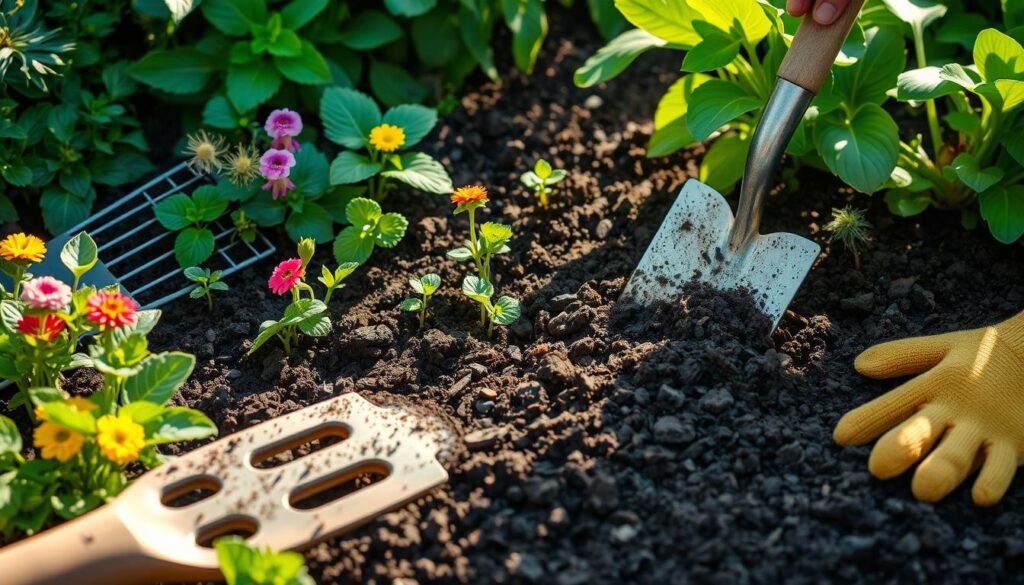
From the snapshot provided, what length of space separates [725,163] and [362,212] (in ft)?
3.33

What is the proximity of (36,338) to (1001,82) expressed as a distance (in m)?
2.18

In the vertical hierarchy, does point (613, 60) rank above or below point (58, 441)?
above

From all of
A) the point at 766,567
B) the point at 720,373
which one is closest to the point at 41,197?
the point at 720,373

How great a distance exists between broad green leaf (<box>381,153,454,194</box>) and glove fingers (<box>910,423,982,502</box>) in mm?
1420

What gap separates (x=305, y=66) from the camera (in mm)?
2963

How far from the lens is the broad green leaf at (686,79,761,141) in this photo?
8.22ft

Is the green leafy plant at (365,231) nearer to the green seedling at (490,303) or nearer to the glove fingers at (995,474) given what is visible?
the green seedling at (490,303)

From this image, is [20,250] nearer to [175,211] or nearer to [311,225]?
[175,211]

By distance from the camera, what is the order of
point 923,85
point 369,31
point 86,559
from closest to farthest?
1. point 86,559
2. point 923,85
3. point 369,31

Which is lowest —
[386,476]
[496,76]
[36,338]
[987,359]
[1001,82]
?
[386,476]

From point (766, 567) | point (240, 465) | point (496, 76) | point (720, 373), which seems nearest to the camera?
point (766, 567)

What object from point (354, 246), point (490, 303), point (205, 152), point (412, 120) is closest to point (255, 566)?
point (490, 303)

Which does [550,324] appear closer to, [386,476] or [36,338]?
[386,476]

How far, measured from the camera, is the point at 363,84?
10.9 feet
